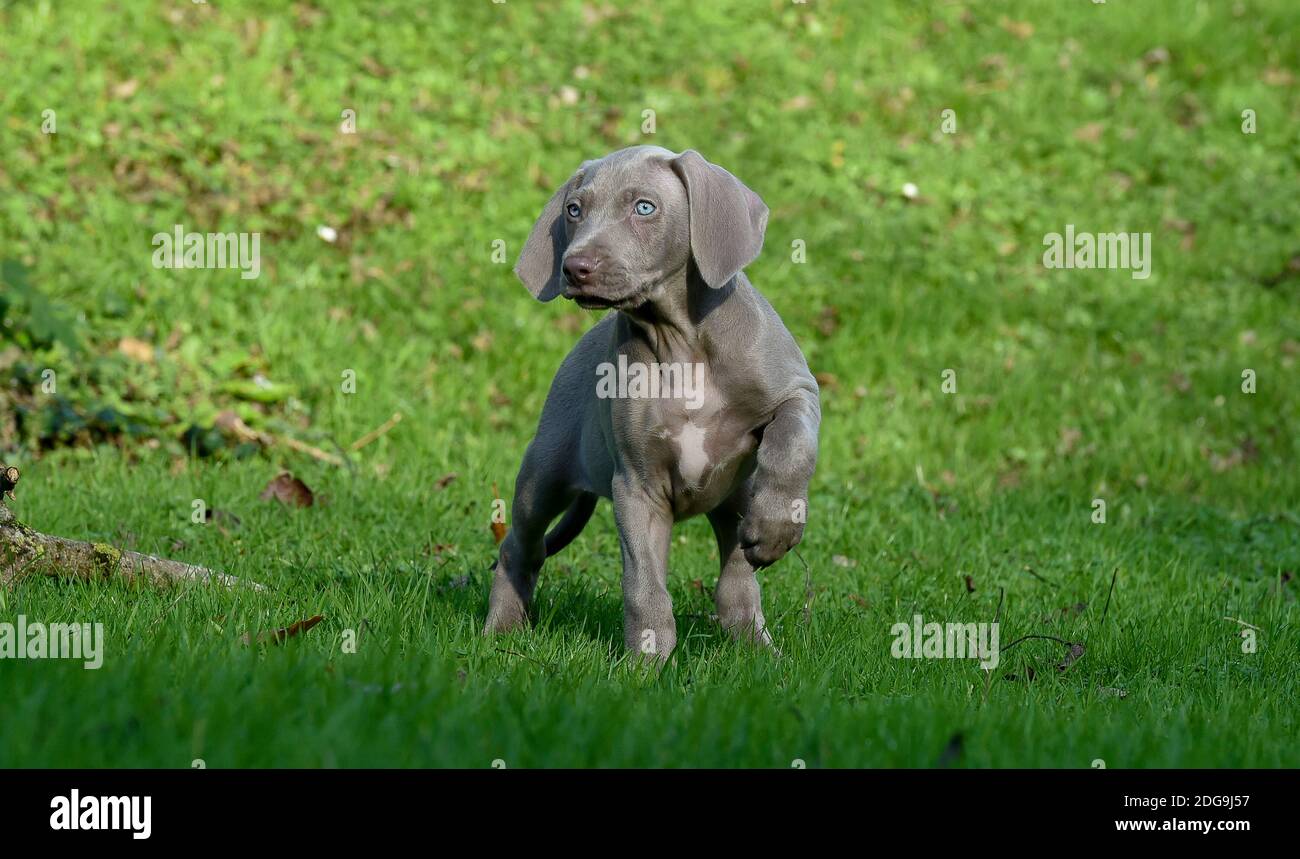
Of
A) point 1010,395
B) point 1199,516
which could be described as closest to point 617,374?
point 1199,516

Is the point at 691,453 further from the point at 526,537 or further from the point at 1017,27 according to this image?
the point at 1017,27

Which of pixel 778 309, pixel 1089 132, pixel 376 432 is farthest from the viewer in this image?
pixel 1089 132

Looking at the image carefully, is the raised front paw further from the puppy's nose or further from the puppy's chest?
the puppy's nose

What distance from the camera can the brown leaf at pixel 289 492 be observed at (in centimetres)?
687

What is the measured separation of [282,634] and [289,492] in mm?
2692

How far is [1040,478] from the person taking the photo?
831 cm

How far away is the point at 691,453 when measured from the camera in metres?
4.50

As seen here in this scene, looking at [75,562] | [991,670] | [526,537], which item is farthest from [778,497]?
[75,562]

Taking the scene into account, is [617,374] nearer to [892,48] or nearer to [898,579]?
[898,579]

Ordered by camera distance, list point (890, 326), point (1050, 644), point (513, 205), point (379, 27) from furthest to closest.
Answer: point (379, 27)
point (513, 205)
point (890, 326)
point (1050, 644)

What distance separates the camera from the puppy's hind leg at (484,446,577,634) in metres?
5.16

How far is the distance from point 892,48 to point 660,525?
30.3 feet

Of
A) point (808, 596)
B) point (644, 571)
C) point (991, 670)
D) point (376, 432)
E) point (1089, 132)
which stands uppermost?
point (1089, 132)
